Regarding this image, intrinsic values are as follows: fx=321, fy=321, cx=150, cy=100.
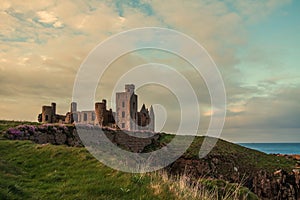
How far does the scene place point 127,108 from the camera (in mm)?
70812

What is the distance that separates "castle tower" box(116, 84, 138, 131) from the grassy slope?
4526 centimetres

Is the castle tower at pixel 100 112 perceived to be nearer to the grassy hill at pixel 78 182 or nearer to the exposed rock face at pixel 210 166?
the exposed rock face at pixel 210 166

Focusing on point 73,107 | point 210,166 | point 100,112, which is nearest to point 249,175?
point 210,166

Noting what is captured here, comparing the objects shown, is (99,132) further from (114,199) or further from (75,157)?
(114,199)

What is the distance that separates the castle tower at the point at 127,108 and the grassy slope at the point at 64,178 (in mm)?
45261

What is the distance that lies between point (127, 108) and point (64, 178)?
57558 millimetres

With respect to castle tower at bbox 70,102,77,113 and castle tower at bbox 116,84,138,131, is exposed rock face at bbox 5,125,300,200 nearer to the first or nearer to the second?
castle tower at bbox 116,84,138,131

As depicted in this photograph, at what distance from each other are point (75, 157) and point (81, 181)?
192 inches

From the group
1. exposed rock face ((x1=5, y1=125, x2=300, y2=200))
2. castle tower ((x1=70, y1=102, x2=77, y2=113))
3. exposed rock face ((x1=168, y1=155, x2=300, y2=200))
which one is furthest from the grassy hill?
castle tower ((x1=70, y1=102, x2=77, y2=113))

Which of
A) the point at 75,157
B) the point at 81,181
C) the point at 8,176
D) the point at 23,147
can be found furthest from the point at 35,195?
the point at 23,147

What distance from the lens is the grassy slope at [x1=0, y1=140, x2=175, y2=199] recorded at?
1074 centimetres

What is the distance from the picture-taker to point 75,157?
17.0 metres

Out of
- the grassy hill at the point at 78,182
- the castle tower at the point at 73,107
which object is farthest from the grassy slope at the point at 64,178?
the castle tower at the point at 73,107

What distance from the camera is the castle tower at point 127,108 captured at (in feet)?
219
